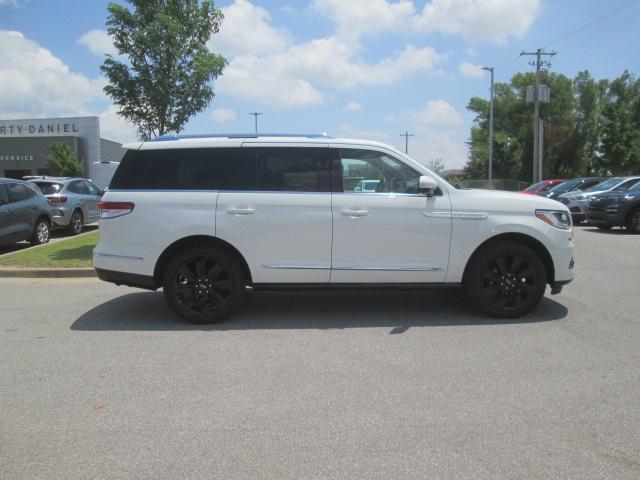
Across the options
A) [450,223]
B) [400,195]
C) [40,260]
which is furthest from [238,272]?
[40,260]

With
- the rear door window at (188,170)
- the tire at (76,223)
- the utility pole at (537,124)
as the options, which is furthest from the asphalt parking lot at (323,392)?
the utility pole at (537,124)

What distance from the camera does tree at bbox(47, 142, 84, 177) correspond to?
43.9m

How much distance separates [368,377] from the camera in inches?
177

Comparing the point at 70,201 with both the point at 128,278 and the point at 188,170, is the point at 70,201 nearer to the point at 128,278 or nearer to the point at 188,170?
the point at 128,278

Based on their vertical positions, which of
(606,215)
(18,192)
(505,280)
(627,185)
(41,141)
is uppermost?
(41,141)

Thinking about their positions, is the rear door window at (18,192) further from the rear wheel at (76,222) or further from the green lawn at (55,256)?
the rear wheel at (76,222)

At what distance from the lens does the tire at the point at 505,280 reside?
20.1 feet

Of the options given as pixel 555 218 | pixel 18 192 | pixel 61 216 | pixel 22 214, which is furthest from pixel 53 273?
pixel 555 218

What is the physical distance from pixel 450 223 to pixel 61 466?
14.2 feet

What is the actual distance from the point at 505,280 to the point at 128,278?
13.8 feet

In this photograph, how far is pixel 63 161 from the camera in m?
44.1

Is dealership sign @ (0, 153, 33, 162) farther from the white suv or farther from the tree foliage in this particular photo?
the white suv

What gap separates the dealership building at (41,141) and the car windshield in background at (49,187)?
1385 inches

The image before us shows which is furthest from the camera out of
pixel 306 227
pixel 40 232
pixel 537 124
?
pixel 537 124
